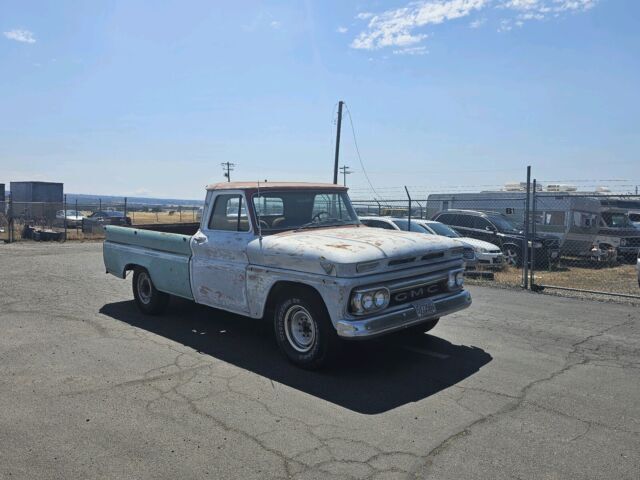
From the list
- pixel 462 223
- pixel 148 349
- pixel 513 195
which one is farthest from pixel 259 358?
pixel 513 195

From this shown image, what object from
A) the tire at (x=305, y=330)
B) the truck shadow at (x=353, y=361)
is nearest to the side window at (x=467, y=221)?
the truck shadow at (x=353, y=361)

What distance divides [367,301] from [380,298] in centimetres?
16

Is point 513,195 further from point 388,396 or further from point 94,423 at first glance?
point 94,423

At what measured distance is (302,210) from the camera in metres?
6.57

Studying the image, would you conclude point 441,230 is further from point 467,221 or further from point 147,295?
point 147,295

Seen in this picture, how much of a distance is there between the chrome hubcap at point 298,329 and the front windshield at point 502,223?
12139 millimetres

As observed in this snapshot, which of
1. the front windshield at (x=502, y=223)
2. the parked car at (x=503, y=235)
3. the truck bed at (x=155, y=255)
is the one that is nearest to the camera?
the truck bed at (x=155, y=255)

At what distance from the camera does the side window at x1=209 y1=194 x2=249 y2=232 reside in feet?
20.6

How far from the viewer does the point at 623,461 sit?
3549 mm

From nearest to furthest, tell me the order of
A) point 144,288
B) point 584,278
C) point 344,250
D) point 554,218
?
point 344,250 → point 144,288 → point 584,278 → point 554,218

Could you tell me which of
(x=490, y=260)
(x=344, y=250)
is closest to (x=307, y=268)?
(x=344, y=250)

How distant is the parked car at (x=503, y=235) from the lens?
51.3ft

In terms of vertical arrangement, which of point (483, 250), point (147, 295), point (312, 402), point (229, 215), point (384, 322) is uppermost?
point (229, 215)

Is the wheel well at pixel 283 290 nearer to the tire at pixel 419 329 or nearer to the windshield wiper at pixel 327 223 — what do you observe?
the windshield wiper at pixel 327 223
